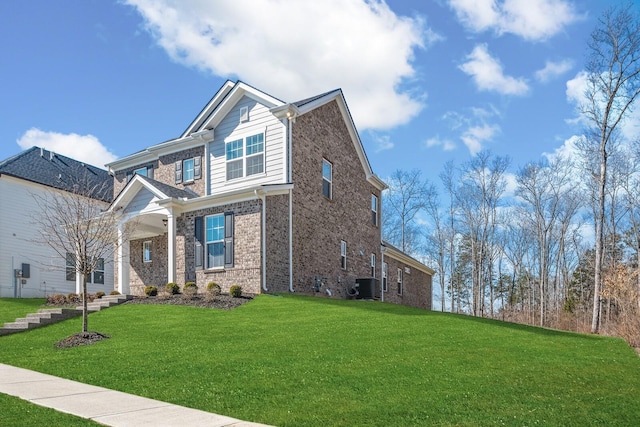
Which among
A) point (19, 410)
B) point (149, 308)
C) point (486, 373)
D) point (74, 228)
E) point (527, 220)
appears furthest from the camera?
point (527, 220)

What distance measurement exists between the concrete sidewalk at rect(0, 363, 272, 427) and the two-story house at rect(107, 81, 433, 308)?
1035cm

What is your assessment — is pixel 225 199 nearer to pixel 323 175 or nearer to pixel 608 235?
pixel 323 175

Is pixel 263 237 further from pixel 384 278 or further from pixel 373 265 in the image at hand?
pixel 384 278

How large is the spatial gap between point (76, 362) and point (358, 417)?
6.37 metres

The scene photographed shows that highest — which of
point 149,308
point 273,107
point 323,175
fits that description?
point 273,107

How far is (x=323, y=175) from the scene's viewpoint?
2289cm

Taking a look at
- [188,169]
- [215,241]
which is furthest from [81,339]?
[188,169]

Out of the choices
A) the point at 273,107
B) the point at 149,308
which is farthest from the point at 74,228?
the point at 273,107

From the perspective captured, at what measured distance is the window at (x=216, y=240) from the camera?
1944 centimetres

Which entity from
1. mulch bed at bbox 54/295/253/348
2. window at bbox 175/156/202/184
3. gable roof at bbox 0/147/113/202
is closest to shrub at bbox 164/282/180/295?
mulch bed at bbox 54/295/253/348

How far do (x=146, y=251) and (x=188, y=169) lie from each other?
402cm

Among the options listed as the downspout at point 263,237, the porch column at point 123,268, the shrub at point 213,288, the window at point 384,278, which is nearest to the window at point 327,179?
the downspout at point 263,237

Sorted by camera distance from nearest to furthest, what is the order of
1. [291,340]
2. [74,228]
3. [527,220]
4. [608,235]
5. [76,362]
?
[76,362] < [291,340] < [74,228] < [608,235] < [527,220]

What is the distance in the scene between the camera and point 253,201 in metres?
19.1
